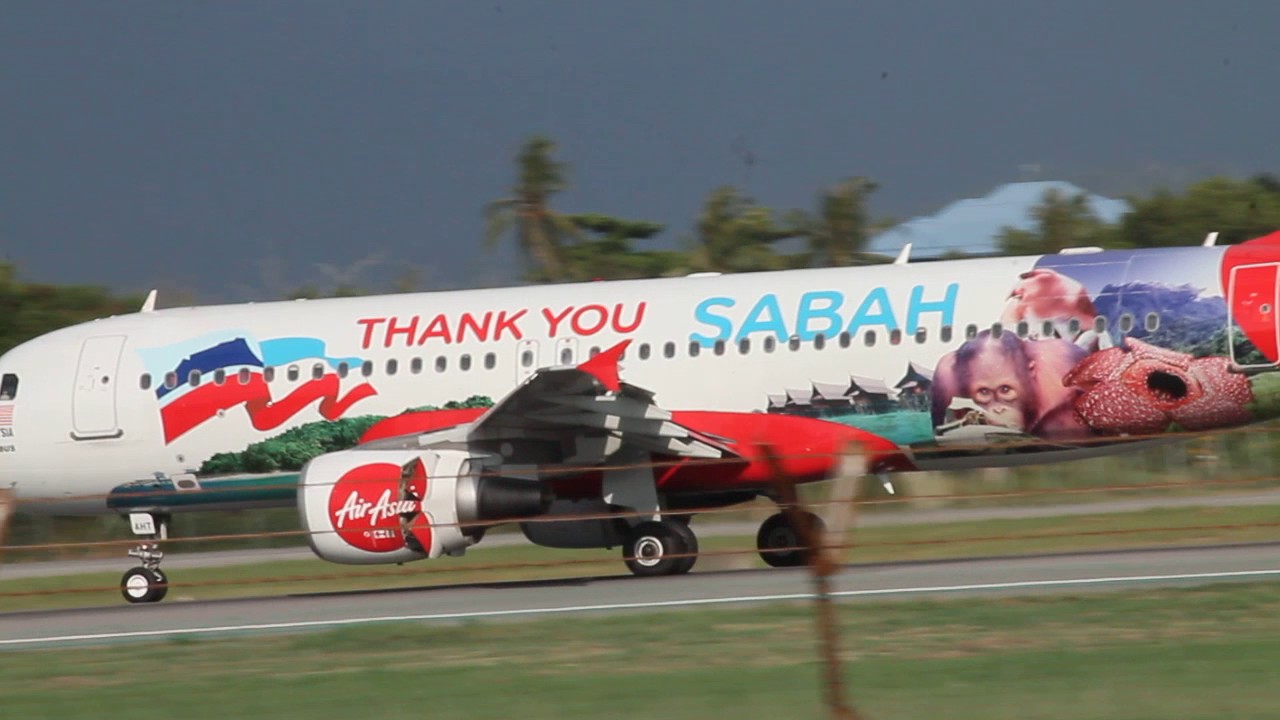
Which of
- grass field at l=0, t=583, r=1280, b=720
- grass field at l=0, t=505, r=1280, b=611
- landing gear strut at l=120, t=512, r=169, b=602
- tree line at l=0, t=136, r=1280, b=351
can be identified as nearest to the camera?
grass field at l=0, t=583, r=1280, b=720

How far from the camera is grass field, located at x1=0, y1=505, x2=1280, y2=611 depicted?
17.4 metres

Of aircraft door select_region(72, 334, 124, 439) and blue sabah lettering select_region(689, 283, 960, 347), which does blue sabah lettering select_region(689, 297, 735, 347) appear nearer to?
blue sabah lettering select_region(689, 283, 960, 347)

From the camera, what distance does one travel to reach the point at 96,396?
17750 millimetres

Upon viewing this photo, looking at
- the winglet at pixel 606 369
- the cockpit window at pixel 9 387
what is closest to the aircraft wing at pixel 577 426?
the winglet at pixel 606 369

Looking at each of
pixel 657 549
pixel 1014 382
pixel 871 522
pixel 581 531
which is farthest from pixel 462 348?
pixel 871 522

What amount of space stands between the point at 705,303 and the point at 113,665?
24.7 ft

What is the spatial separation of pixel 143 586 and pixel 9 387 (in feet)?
10.5

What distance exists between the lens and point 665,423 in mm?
15586

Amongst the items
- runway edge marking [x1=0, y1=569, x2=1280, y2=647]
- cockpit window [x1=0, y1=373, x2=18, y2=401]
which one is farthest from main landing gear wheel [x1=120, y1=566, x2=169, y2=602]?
runway edge marking [x1=0, y1=569, x2=1280, y2=647]

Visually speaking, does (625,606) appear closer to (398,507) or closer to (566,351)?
(398,507)

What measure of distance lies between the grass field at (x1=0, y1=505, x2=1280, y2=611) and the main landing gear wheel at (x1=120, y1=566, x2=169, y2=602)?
0.24m

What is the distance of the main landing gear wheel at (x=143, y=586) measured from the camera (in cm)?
1630

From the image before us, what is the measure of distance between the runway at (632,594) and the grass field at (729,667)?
2.29 ft

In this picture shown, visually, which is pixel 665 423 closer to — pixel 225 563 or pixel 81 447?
pixel 81 447
